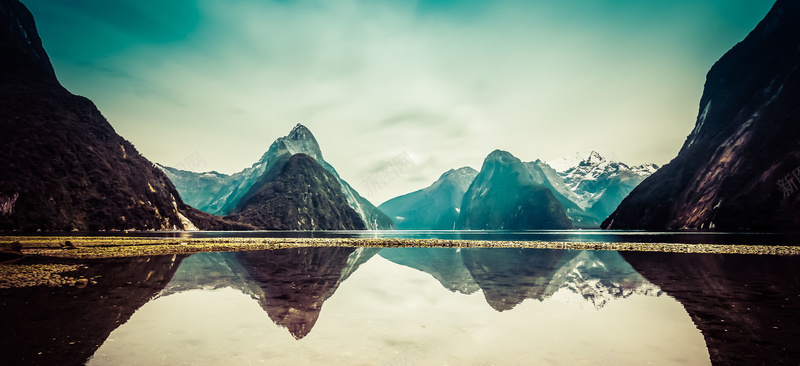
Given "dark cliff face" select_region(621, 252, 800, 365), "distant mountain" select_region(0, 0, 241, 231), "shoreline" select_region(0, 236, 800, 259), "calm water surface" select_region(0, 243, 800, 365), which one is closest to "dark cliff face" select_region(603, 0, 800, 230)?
"shoreline" select_region(0, 236, 800, 259)

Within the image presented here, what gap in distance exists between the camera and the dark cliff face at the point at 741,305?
10.4 m

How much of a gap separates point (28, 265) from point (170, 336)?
29.9 metres

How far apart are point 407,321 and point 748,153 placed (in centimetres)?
17296

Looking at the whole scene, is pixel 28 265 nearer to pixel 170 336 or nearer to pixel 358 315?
pixel 170 336

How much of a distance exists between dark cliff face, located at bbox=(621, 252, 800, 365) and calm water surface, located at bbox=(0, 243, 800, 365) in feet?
0.20

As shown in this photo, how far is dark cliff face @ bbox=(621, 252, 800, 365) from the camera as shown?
1044cm

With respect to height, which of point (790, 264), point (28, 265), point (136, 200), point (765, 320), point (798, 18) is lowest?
point (28, 265)

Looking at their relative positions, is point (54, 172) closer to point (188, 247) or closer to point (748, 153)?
point (188, 247)

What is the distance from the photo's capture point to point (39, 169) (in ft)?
501

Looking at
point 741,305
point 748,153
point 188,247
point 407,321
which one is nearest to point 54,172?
point 188,247

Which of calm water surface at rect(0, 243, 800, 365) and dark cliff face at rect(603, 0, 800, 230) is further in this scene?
dark cliff face at rect(603, 0, 800, 230)

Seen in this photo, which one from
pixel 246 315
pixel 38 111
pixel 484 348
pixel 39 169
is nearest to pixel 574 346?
pixel 484 348

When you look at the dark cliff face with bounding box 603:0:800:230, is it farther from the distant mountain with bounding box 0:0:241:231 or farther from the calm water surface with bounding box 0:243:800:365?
the distant mountain with bounding box 0:0:241:231

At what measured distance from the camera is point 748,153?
5241 inches
